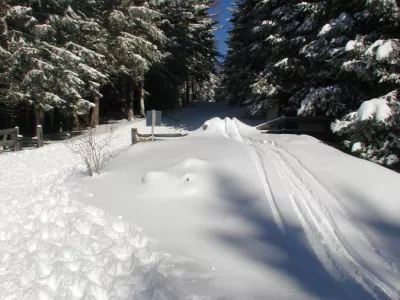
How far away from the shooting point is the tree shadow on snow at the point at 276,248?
3.75m

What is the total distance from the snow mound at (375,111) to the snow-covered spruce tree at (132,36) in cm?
1396

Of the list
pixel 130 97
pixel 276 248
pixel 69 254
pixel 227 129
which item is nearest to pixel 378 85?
pixel 227 129

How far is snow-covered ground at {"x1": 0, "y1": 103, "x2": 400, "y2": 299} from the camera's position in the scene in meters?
3.83

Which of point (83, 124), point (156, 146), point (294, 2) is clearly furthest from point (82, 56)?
point (294, 2)

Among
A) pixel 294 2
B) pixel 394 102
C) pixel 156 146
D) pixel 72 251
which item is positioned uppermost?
pixel 294 2

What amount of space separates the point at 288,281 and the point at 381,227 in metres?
2.19

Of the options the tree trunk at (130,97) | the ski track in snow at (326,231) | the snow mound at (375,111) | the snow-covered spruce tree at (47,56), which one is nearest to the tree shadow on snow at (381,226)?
the ski track in snow at (326,231)

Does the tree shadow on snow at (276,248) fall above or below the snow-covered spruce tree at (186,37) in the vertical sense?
below

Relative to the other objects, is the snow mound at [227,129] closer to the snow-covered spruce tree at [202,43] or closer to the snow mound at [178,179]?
the snow mound at [178,179]

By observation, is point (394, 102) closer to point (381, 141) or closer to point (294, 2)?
point (381, 141)

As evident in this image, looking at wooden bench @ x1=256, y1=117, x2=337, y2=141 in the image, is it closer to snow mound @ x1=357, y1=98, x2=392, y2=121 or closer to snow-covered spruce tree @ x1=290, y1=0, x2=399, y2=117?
snow-covered spruce tree @ x1=290, y1=0, x2=399, y2=117

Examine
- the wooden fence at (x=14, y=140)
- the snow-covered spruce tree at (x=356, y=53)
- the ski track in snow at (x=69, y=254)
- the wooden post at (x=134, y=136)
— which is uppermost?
the snow-covered spruce tree at (x=356, y=53)

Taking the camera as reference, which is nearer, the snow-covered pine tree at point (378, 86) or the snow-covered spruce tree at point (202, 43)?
the snow-covered pine tree at point (378, 86)

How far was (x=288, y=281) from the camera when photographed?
3.87 meters
